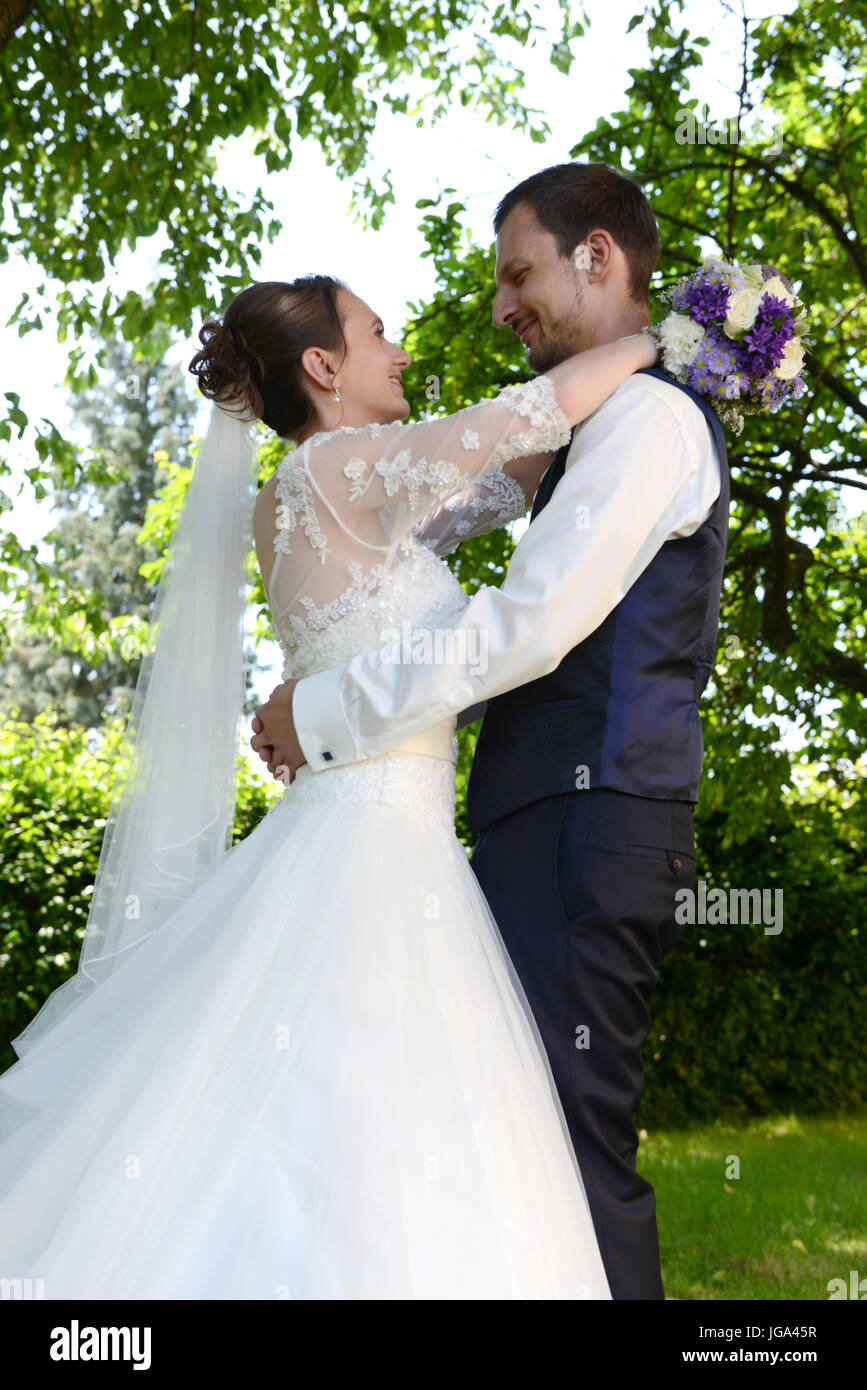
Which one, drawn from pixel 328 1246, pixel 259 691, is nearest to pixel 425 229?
pixel 328 1246

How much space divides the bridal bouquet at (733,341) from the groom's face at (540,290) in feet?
0.67

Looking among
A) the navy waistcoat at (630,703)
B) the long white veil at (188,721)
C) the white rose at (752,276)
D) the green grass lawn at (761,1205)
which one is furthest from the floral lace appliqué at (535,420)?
the green grass lawn at (761,1205)

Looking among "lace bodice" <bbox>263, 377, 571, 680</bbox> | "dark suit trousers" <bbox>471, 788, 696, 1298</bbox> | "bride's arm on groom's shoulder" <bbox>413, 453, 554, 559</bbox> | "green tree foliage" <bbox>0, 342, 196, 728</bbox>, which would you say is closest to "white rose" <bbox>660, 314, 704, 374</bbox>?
"lace bodice" <bbox>263, 377, 571, 680</bbox>

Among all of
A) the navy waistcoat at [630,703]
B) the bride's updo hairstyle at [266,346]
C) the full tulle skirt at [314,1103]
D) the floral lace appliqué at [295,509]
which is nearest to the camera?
the full tulle skirt at [314,1103]

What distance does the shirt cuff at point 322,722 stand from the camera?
8.90 feet

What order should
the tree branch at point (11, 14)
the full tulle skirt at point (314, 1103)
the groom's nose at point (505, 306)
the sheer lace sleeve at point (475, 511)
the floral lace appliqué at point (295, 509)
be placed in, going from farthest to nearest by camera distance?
the tree branch at point (11, 14), the sheer lace sleeve at point (475, 511), the groom's nose at point (505, 306), the floral lace appliqué at point (295, 509), the full tulle skirt at point (314, 1103)

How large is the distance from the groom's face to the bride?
0.73ft

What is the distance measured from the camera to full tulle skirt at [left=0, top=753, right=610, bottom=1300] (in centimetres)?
212

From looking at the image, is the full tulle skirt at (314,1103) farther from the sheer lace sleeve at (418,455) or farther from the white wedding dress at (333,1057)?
the sheer lace sleeve at (418,455)

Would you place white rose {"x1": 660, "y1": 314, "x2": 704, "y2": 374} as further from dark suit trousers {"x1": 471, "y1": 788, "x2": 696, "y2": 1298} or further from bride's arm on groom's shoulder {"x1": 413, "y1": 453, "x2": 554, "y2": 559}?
dark suit trousers {"x1": 471, "y1": 788, "x2": 696, "y2": 1298}

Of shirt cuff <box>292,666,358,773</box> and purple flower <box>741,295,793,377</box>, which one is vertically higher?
purple flower <box>741,295,793,377</box>

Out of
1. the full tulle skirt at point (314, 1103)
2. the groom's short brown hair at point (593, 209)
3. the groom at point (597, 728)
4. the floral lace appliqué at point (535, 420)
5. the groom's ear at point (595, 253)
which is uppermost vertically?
the groom's short brown hair at point (593, 209)

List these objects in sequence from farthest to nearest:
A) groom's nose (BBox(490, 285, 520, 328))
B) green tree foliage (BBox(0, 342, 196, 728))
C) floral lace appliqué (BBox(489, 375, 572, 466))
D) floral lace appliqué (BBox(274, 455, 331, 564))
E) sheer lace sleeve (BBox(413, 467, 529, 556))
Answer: green tree foliage (BBox(0, 342, 196, 728)) → sheer lace sleeve (BBox(413, 467, 529, 556)) → groom's nose (BBox(490, 285, 520, 328)) → floral lace appliqué (BBox(274, 455, 331, 564)) → floral lace appliqué (BBox(489, 375, 572, 466))
